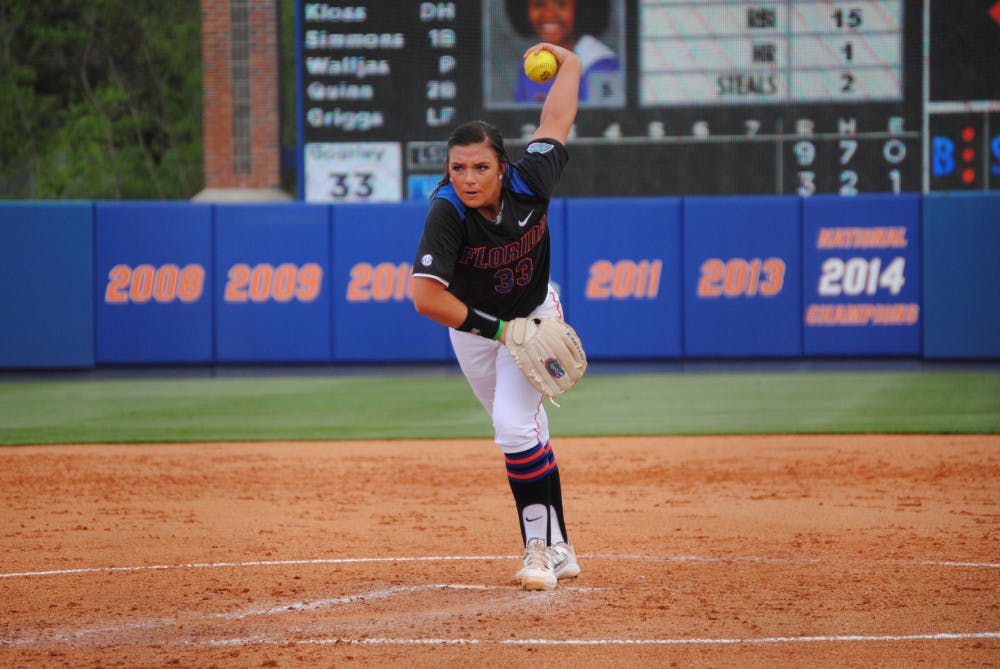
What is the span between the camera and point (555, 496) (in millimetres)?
4391

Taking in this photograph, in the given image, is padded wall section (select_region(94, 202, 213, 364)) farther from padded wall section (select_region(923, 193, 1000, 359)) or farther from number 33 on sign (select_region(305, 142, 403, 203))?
padded wall section (select_region(923, 193, 1000, 359))

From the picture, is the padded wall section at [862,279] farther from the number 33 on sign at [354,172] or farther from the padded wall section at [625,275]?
the number 33 on sign at [354,172]

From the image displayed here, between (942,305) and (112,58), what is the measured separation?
23.9 metres

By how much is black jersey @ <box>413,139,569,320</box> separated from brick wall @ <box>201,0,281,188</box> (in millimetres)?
13257

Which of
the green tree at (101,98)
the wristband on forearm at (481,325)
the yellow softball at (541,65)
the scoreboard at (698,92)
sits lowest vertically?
the wristband on forearm at (481,325)

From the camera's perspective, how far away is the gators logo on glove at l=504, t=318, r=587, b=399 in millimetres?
4055

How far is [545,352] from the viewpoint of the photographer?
407 centimetres

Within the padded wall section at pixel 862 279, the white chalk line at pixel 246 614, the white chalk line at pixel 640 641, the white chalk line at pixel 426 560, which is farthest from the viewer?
the padded wall section at pixel 862 279

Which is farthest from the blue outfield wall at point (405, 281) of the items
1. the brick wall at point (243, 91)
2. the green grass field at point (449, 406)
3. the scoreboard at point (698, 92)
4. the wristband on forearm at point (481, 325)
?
the wristband on forearm at point (481, 325)

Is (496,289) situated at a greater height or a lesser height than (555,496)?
greater

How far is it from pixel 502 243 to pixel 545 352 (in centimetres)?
37

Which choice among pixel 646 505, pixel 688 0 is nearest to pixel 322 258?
pixel 688 0

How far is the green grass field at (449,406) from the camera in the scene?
913 centimetres

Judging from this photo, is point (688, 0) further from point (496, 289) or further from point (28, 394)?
point (496, 289)
